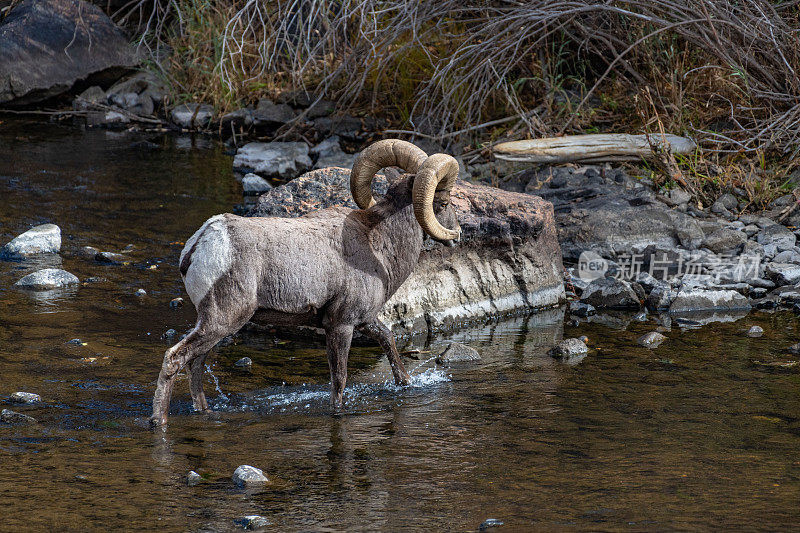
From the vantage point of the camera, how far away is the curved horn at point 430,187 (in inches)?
255

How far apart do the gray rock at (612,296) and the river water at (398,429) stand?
0.40m

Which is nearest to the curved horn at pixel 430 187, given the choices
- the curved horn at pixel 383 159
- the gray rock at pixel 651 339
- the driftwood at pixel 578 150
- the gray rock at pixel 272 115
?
the curved horn at pixel 383 159

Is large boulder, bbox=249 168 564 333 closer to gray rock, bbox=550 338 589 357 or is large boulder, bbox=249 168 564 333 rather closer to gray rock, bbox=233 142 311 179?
gray rock, bbox=550 338 589 357

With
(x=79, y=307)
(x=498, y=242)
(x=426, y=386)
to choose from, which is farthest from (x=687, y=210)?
(x=79, y=307)

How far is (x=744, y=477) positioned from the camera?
5.36 meters

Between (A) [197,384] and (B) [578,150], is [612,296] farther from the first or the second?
(A) [197,384]

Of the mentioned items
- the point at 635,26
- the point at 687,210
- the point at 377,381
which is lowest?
the point at 377,381

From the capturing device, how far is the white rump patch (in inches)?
240

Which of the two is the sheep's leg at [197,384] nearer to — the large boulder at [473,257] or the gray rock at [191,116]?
the large boulder at [473,257]

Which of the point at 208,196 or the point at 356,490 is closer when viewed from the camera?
the point at 356,490

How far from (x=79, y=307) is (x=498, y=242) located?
3858 mm

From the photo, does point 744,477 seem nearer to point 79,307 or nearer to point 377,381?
point 377,381

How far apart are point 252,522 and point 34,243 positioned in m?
6.32

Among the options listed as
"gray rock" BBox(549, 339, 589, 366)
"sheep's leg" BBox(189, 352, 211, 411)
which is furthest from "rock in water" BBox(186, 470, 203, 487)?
"gray rock" BBox(549, 339, 589, 366)
